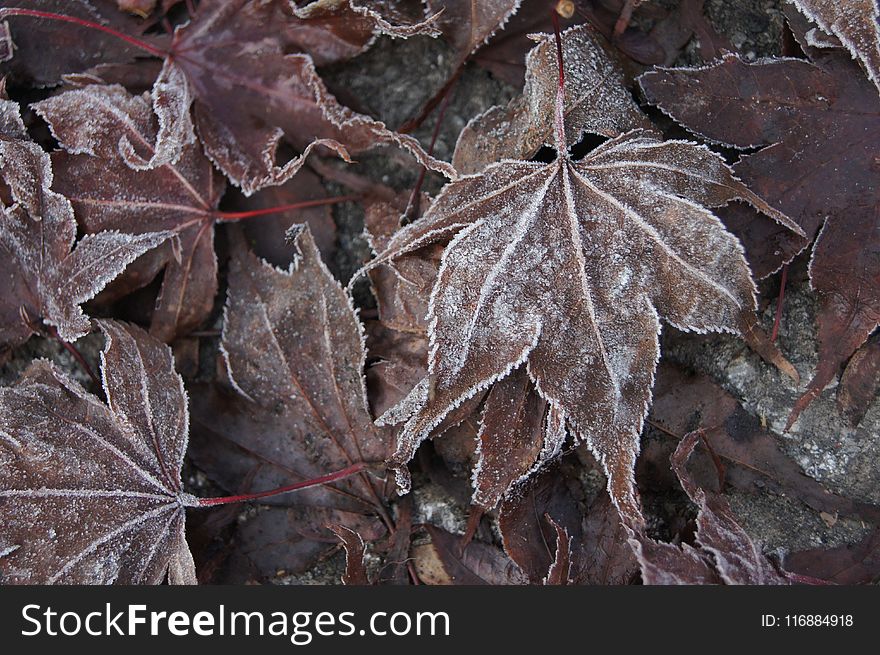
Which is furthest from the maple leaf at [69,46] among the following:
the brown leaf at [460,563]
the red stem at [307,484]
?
the brown leaf at [460,563]

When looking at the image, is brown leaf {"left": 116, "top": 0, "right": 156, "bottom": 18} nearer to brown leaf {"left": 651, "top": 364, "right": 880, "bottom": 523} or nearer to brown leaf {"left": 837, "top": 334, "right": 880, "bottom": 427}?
brown leaf {"left": 651, "top": 364, "right": 880, "bottom": 523}

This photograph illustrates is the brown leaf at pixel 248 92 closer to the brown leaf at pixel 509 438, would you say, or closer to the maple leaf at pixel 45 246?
the maple leaf at pixel 45 246

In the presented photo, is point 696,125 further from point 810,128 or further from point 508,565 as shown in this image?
point 508,565

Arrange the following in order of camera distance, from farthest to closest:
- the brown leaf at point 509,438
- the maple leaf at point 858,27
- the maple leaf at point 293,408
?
the maple leaf at point 293,408 → the brown leaf at point 509,438 → the maple leaf at point 858,27

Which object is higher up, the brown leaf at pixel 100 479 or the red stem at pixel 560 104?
the red stem at pixel 560 104

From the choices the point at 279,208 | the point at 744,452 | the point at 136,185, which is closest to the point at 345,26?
the point at 279,208

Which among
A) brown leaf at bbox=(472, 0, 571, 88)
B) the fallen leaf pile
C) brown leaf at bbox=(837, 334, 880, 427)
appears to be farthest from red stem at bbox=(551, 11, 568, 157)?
brown leaf at bbox=(837, 334, 880, 427)

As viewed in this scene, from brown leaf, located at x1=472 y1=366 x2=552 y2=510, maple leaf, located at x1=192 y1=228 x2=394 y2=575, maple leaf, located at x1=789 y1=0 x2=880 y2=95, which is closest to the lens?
maple leaf, located at x1=789 y1=0 x2=880 y2=95
